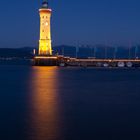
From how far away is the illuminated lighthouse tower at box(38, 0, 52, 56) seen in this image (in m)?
57.8

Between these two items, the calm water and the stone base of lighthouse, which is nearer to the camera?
the calm water

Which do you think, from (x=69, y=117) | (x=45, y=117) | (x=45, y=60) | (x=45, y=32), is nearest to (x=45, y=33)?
(x=45, y=32)

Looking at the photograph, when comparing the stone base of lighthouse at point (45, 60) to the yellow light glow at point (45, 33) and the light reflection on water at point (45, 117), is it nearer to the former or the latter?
the yellow light glow at point (45, 33)

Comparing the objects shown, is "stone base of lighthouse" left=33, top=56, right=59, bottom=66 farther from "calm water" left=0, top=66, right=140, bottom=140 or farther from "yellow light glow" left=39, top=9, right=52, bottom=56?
"calm water" left=0, top=66, right=140, bottom=140

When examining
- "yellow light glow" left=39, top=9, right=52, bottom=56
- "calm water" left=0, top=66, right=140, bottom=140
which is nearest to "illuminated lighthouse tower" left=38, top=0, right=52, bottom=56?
"yellow light glow" left=39, top=9, right=52, bottom=56

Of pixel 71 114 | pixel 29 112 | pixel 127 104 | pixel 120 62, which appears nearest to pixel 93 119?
pixel 71 114

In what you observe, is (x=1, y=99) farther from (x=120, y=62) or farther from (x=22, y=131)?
(x=120, y=62)

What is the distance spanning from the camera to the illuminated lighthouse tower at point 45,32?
57750 millimetres

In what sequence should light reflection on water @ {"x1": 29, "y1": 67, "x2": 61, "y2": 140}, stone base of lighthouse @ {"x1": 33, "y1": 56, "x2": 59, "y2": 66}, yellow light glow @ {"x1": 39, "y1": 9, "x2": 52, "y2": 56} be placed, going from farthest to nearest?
1. stone base of lighthouse @ {"x1": 33, "y1": 56, "x2": 59, "y2": 66}
2. yellow light glow @ {"x1": 39, "y1": 9, "x2": 52, "y2": 56}
3. light reflection on water @ {"x1": 29, "y1": 67, "x2": 61, "y2": 140}

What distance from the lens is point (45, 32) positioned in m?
58.3

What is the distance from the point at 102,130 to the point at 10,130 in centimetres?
207

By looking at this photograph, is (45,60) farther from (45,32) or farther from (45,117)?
(45,117)

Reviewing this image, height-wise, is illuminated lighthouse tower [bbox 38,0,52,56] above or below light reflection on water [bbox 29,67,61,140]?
above

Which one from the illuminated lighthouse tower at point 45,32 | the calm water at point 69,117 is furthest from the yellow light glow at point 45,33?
the calm water at point 69,117
